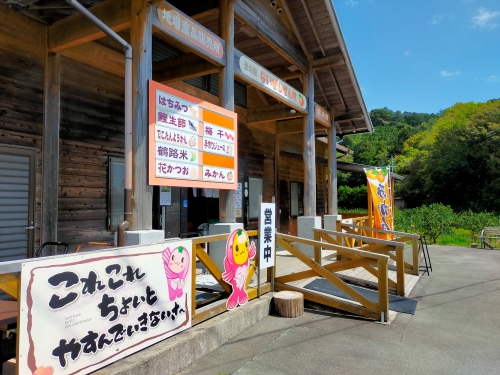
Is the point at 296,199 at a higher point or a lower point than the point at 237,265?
higher

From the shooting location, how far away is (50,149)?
5.46 m

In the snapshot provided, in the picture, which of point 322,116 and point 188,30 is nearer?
point 188,30

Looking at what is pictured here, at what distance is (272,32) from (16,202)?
5.43 m

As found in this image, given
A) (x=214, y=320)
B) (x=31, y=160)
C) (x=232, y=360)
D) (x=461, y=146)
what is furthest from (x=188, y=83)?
(x=461, y=146)

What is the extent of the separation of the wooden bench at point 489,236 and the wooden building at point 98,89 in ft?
28.6

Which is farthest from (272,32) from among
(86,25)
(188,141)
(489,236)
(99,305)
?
(489,236)

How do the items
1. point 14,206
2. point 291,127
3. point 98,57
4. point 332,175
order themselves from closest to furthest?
1. point 14,206
2. point 98,57
3. point 332,175
4. point 291,127

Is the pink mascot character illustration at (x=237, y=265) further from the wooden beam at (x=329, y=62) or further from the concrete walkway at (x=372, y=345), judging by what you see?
the wooden beam at (x=329, y=62)

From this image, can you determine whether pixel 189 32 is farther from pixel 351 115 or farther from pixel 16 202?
pixel 351 115

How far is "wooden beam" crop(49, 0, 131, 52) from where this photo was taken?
4.41m

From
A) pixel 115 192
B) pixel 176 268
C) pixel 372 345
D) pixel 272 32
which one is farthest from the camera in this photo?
pixel 272 32

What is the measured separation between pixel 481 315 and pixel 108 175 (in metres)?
6.29

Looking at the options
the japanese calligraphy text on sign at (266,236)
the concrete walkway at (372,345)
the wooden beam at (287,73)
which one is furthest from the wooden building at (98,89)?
the concrete walkway at (372,345)

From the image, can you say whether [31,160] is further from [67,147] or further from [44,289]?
[44,289]
